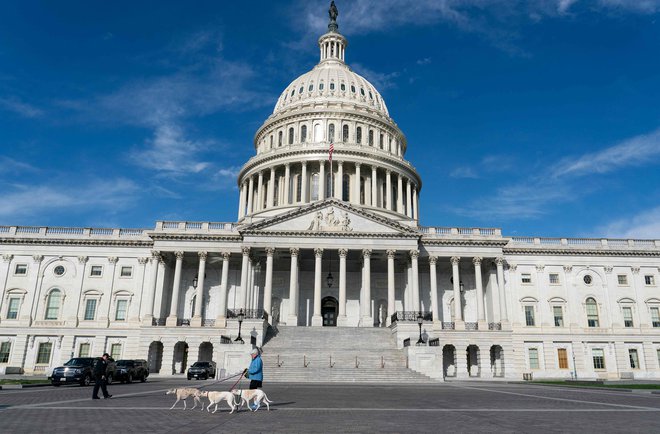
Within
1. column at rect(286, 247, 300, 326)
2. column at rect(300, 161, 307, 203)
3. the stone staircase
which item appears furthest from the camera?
column at rect(300, 161, 307, 203)

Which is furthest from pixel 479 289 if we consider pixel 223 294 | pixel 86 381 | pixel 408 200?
pixel 86 381

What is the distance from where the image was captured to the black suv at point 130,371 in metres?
33.0

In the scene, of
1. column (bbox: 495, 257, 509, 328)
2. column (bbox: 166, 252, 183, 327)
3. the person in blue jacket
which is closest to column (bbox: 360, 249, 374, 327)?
column (bbox: 495, 257, 509, 328)

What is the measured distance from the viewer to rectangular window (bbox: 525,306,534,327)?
190 feet

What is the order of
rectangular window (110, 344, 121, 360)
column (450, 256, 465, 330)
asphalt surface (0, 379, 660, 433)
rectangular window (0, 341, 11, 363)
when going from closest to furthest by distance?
asphalt surface (0, 379, 660, 433), column (450, 256, 465, 330), rectangular window (0, 341, 11, 363), rectangular window (110, 344, 121, 360)

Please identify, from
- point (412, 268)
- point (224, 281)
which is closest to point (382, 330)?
point (412, 268)

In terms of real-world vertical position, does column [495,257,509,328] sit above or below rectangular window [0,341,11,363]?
above

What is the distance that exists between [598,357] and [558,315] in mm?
5934

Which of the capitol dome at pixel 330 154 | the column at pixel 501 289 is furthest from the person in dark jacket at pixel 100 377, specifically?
the capitol dome at pixel 330 154

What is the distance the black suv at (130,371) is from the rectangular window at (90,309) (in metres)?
23.4

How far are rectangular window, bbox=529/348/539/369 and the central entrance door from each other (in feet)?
72.4

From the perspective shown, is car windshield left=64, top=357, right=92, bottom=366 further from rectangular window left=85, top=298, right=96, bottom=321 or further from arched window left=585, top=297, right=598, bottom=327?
arched window left=585, top=297, right=598, bottom=327

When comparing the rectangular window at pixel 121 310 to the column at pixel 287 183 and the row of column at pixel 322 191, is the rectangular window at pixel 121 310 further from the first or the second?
the column at pixel 287 183

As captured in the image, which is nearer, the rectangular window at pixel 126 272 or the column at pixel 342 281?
the column at pixel 342 281
